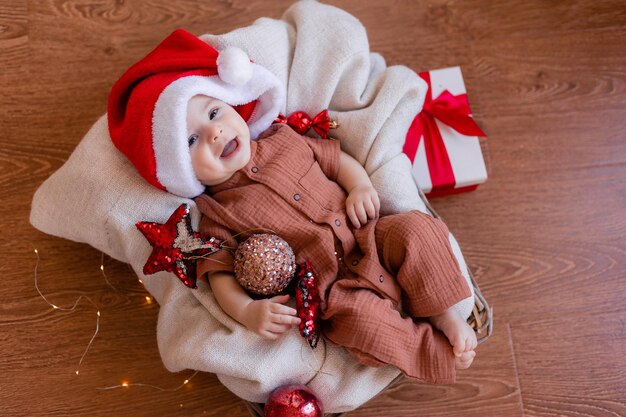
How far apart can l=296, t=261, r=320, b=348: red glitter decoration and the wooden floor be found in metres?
0.36

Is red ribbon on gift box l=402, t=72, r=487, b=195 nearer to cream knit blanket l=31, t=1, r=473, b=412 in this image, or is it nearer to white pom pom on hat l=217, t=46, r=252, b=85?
cream knit blanket l=31, t=1, r=473, b=412

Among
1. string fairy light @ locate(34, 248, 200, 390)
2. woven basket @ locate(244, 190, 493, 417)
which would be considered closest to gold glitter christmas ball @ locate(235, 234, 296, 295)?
woven basket @ locate(244, 190, 493, 417)

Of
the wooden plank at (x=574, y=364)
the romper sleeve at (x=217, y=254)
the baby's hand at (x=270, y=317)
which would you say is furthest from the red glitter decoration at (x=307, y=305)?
the wooden plank at (x=574, y=364)

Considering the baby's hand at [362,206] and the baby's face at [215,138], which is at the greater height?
the baby's face at [215,138]

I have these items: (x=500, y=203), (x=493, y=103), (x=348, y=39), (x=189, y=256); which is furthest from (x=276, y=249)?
(x=493, y=103)

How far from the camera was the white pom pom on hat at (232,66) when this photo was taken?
109 cm

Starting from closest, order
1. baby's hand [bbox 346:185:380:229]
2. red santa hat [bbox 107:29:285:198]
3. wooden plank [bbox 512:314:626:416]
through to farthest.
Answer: red santa hat [bbox 107:29:285:198]
baby's hand [bbox 346:185:380:229]
wooden plank [bbox 512:314:626:416]

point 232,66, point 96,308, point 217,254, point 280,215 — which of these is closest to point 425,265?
point 280,215

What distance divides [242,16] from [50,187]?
2.36 ft

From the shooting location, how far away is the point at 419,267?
112 centimetres

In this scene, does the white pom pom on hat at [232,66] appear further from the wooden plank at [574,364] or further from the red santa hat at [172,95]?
the wooden plank at [574,364]

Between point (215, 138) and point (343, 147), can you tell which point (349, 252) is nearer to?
point (343, 147)

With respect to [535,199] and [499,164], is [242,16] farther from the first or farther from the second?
[535,199]

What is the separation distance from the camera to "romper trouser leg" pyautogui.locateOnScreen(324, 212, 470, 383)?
1.09 m
